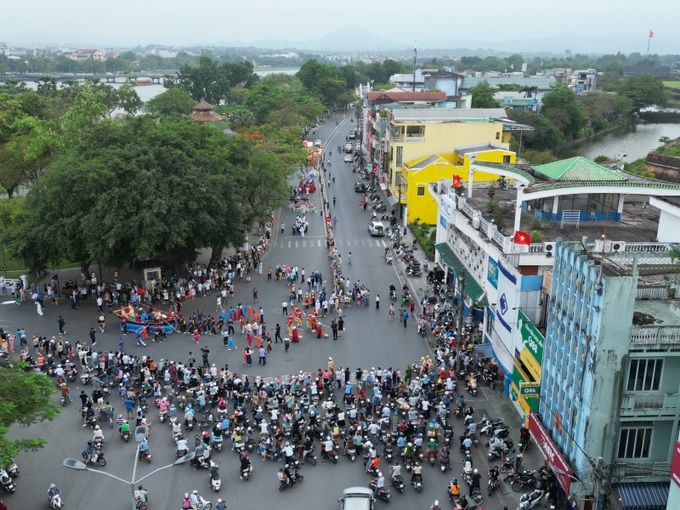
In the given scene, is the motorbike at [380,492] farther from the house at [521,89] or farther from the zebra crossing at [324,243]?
the house at [521,89]

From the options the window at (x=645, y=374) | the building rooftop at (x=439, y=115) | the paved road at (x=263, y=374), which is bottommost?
the paved road at (x=263, y=374)

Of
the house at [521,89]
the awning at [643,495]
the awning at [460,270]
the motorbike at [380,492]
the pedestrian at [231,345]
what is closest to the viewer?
the awning at [643,495]

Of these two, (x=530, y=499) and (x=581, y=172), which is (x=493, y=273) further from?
(x=530, y=499)

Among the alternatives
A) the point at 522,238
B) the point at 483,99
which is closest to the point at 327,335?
the point at 522,238

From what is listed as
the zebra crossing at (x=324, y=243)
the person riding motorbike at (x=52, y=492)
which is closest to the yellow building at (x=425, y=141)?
the zebra crossing at (x=324, y=243)

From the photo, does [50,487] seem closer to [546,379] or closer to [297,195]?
[546,379]

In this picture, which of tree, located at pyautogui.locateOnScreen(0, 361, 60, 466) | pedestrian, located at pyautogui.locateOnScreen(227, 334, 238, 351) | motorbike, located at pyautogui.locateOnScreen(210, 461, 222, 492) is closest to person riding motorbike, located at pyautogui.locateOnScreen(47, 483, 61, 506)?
tree, located at pyautogui.locateOnScreen(0, 361, 60, 466)
